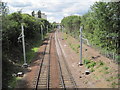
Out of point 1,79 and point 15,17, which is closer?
point 1,79

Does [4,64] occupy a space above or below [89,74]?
above

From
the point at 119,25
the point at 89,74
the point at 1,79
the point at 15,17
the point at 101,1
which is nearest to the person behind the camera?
the point at 1,79

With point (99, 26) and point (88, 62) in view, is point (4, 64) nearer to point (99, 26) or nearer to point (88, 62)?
point (99, 26)

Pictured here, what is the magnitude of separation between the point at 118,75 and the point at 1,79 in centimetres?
890

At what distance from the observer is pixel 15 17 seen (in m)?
32.0

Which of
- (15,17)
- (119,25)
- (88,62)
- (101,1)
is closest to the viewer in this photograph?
(119,25)

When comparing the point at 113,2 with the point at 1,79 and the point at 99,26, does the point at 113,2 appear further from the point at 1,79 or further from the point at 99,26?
the point at 1,79

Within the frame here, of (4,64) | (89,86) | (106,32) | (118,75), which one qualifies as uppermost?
(106,32)

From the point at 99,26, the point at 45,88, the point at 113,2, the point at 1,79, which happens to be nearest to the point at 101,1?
the point at 113,2

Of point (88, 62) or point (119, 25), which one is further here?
point (88, 62)

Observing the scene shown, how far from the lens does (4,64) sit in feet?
37.3

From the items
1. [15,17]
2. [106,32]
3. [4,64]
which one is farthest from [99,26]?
[15,17]

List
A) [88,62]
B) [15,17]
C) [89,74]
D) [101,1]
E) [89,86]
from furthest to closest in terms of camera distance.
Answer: [15,17] < [88,62] < [89,74] < [89,86] < [101,1]

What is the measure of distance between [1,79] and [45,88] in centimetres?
396
